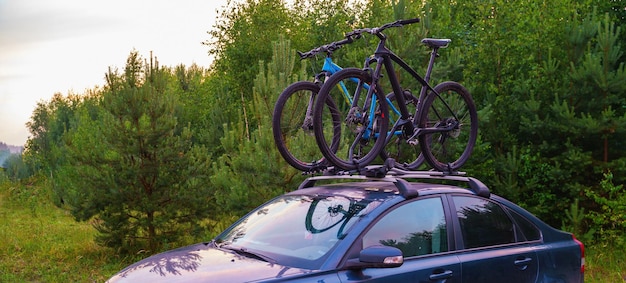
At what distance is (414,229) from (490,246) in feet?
2.60

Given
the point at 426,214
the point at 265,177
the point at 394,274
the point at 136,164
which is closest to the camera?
the point at 394,274

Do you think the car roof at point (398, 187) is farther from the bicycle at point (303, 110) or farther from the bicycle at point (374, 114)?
the bicycle at point (303, 110)

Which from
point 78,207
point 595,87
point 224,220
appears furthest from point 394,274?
point 595,87

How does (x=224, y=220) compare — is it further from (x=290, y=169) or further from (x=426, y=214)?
(x=426, y=214)

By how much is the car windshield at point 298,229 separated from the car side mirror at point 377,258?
23 centimetres

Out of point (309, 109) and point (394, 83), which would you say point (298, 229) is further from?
point (394, 83)

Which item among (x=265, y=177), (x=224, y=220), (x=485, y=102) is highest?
(x=485, y=102)

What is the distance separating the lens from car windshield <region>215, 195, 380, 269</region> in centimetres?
396

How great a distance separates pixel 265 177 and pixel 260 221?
5346mm

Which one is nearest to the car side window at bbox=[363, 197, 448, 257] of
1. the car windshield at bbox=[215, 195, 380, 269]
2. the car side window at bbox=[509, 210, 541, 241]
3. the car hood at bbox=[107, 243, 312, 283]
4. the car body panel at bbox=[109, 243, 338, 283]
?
the car windshield at bbox=[215, 195, 380, 269]

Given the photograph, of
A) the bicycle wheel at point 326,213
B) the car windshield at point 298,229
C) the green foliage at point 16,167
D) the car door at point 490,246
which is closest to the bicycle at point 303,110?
the car windshield at point 298,229

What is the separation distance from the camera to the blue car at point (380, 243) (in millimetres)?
3758

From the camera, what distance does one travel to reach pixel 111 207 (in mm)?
11875

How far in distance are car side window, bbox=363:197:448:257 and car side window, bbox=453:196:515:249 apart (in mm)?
218
